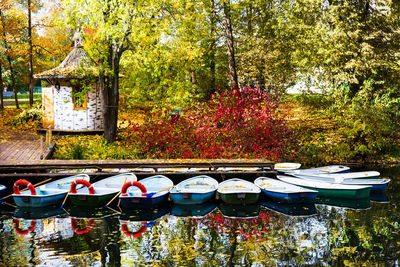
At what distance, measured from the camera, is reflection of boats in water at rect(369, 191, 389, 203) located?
12.9 meters

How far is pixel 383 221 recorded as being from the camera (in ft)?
35.1

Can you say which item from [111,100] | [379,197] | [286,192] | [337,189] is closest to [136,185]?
[286,192]

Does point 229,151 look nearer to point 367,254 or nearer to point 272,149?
point 272,149

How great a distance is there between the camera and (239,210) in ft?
39.0

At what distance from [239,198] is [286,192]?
156 centimetres

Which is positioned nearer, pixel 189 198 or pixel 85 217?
pixel 85 217

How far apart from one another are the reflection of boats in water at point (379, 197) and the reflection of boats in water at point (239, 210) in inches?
167

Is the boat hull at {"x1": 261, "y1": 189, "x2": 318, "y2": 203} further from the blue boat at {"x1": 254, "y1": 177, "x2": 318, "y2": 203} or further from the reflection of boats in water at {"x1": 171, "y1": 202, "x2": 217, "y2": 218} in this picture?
the reflection of boats in water at {"x1": 171, "y1": 202, "x2": 217, "y2": 218}

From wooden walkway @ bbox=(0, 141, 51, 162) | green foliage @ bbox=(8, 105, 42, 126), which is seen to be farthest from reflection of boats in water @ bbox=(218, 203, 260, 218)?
green foliage @ bbox=(8, 105, 42, 126)

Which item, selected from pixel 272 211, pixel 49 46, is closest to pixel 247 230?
pixel 272 211

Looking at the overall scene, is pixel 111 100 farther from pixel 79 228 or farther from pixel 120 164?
pixel 79 228

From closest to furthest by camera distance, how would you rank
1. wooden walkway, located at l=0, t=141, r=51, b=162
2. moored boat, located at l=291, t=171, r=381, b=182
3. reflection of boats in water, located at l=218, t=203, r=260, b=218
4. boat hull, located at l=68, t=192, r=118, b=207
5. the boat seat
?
1. reflection of boats in water, located at l=218, t=203, r=260, b=218
2. boat hull, located at l=68, t=192, r=118, b=207
3. the boat seat
4. moored boat, located at l=291, t=171, r=381, b=182
5. wooden walkway, located at l=0, t=141, r=51, b=162

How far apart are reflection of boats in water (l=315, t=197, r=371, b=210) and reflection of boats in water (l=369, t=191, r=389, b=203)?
0.36 metres

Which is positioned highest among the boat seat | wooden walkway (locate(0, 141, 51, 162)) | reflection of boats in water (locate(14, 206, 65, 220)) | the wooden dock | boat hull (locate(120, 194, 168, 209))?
wooden walkway (locate(0, 141, 51, 162))
